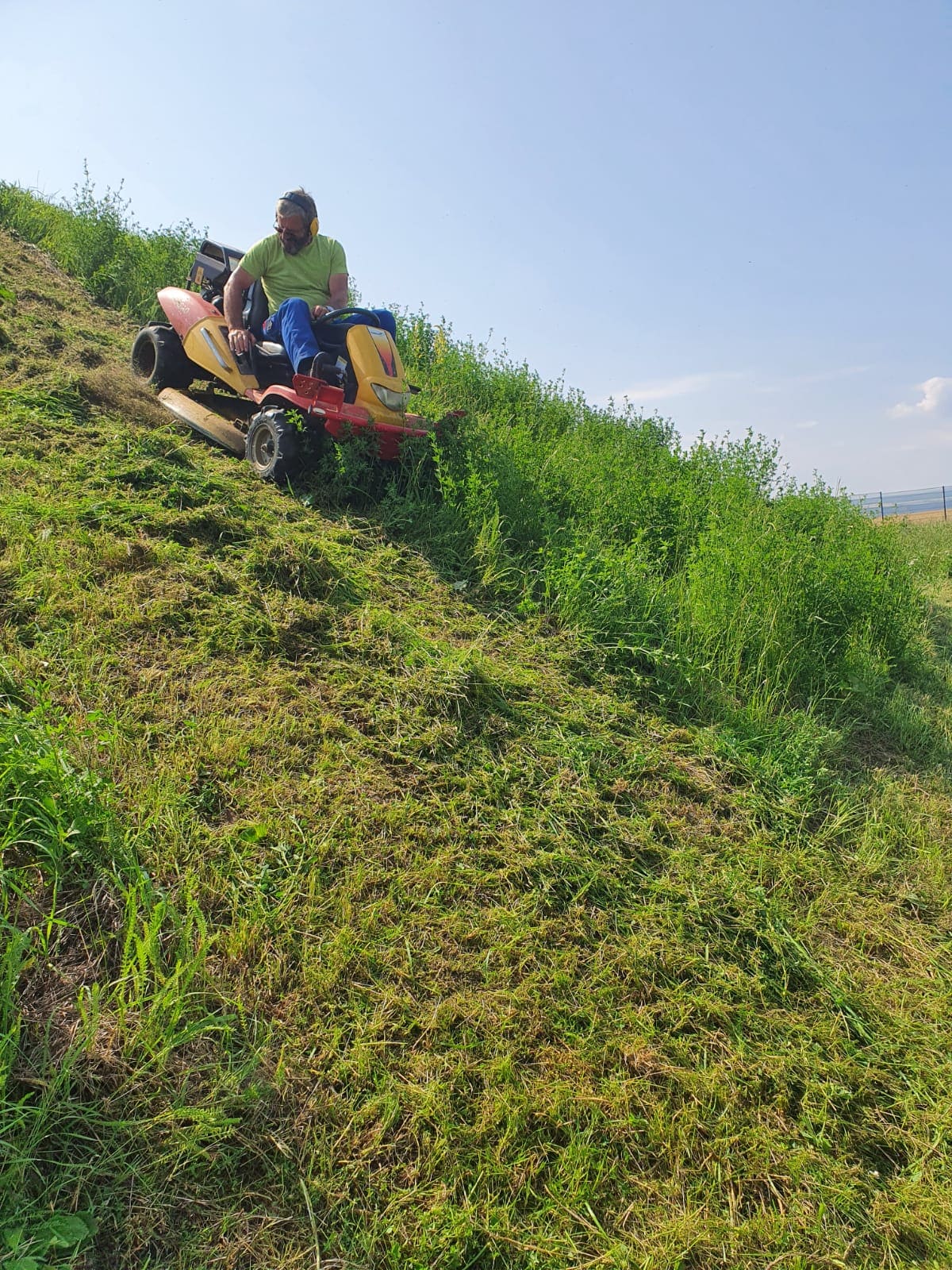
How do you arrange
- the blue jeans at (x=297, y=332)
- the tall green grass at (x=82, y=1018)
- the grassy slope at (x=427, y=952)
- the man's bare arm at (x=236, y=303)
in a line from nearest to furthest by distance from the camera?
the tall green grass at (x=82, y=1018) < the grassy slope at (x=427, y=952) < the blue jeans at (x=297, y=332) < the man's bare arm at (x=236, y=303)

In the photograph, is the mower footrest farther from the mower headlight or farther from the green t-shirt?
the mower headlight

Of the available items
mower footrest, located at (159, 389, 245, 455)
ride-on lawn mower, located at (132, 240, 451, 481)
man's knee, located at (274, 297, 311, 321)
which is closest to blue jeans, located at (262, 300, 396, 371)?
man's knee, located at (274, 297, 311, 321)

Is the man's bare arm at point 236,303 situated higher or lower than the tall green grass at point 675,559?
higher

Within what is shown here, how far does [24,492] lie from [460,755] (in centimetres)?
267

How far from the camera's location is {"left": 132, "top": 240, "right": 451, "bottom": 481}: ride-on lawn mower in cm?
507

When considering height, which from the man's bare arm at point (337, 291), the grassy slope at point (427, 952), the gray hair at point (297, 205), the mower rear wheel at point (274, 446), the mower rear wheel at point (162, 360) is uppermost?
the gray hair at point (297, 205)

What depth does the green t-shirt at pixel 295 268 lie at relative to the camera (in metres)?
5.62

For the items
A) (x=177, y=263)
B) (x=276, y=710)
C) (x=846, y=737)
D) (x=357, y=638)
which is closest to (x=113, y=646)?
(x=276, y=710)

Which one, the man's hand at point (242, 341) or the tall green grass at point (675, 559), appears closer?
the tall green grass at point (675, 559)

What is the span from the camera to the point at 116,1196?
5.60ft

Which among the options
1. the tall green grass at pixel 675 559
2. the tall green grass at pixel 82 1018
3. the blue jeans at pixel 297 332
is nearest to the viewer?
the tall green grass at pixel 82 1018

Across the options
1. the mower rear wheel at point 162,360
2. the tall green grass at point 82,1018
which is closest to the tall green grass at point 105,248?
the mower rear wheel at point 162,360

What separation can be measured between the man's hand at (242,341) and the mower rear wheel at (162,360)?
0.72 m

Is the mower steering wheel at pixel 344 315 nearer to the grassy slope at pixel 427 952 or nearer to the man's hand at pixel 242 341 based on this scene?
the man's hand at pixel 242 341
